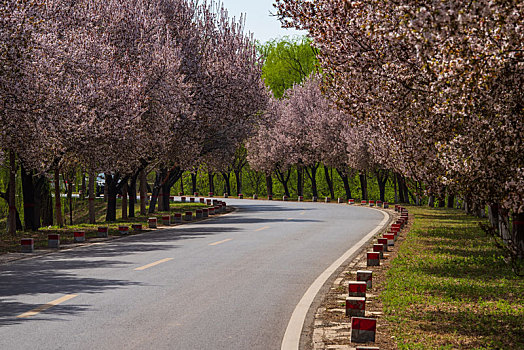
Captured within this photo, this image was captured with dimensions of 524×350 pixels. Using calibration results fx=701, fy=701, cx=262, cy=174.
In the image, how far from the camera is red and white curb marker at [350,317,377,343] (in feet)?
26.9

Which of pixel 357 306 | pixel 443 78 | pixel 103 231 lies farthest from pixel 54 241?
pixel 443 78

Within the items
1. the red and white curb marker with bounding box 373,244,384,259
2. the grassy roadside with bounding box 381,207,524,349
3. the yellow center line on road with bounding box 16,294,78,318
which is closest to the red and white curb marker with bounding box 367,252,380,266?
the grassy roadside with bounding box 381,207,524,349

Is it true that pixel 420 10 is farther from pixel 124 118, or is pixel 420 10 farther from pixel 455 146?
pixel 124 118

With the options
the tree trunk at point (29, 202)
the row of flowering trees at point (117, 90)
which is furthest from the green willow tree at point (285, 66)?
the tree trunk at point (29, 202)

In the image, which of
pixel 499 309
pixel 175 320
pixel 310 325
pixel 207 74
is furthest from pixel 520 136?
pixel 207 74

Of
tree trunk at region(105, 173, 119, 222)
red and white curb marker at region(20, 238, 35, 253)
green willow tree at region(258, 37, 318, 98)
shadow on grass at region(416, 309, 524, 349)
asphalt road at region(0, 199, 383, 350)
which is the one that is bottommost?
shadow on grass at region(416, 309, 524, 349)

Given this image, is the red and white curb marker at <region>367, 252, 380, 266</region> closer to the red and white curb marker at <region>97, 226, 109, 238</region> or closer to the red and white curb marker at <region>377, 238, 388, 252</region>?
the red and white curb marker at <region>377, 238, 388, 252</region>

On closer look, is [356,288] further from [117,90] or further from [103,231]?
[117,90]

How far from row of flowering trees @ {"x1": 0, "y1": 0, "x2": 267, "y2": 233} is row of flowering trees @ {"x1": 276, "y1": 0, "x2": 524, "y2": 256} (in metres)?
7.51

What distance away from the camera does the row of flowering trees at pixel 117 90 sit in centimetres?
1930

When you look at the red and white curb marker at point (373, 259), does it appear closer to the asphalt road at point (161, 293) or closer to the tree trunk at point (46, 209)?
the asphalt road at point (161, 293)

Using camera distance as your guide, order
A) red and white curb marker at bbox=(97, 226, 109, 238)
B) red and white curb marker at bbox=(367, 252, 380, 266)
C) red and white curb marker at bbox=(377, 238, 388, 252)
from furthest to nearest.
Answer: red and white curb marker at bbox=(97, 226, 109, 238), red and white curb marker at bbox=(377, 238, 388, 252), red and white curb marker at bbox=(367, 252, 380, 266)

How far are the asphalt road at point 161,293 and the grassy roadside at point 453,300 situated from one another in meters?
1.61

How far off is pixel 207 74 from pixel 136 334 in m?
31.5
